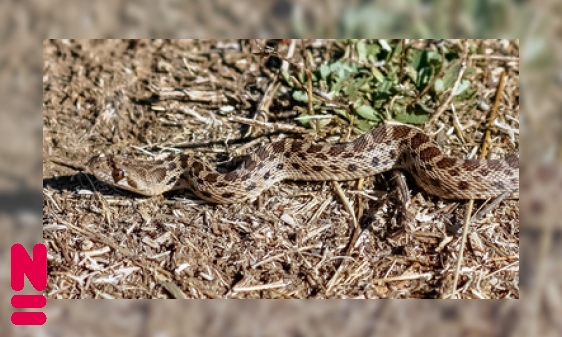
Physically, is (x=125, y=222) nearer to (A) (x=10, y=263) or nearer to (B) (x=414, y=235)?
(A) (x=10, y=263)

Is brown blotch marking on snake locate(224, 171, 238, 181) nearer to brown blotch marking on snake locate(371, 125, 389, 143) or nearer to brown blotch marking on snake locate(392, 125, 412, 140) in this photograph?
brown blotch marking on snake locate(371, 125, 389, 143)

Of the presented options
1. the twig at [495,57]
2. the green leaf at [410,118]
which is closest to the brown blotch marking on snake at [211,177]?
the green leaf at [410,118]

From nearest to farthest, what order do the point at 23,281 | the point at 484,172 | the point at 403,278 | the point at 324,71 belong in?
the point at 23,281 < the point at 403,278 < the point at 484,172 < the point at 324,71

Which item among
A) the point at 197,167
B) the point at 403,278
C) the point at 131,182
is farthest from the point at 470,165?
the point at 131,182

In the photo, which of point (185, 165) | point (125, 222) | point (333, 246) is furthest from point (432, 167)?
point (125, 222)

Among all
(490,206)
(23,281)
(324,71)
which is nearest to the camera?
(23,281)

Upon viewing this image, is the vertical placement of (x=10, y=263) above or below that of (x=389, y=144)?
below

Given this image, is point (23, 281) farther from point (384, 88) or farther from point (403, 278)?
point (384, 88)
